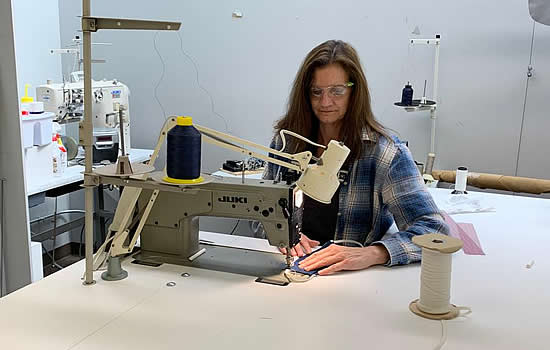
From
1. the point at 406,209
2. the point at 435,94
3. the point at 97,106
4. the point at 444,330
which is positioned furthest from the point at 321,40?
the point at 444,330

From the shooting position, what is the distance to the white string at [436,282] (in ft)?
4.43

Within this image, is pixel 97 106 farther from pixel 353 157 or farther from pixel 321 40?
pixel 353 157

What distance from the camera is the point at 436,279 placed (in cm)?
137

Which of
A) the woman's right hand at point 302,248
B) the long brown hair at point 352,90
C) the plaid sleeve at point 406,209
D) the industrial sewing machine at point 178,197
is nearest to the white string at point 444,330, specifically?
the plaid sleeve at point 406,209

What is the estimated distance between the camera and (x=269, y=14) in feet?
12.0

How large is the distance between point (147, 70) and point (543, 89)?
98.0 inches

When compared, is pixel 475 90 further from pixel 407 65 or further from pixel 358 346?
pixel 358 346

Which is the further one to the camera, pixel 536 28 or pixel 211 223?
pixel 211 223

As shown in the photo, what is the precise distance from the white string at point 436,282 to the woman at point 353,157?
438 millimetres

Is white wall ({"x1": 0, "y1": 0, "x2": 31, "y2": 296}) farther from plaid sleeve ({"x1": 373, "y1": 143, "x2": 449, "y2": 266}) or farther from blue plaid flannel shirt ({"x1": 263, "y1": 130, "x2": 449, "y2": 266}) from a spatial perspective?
plaid sleeve ({"x1": 373, "y1": 143, "x2": 449, "y2": 266})

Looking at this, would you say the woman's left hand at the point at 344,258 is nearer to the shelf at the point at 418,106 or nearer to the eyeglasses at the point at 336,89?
the eyeglasses at the point at 336,89

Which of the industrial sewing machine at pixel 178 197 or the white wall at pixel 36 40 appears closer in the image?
the industrial sewing machine at pixel 178 197

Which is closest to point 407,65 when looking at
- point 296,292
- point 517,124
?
point 517,124

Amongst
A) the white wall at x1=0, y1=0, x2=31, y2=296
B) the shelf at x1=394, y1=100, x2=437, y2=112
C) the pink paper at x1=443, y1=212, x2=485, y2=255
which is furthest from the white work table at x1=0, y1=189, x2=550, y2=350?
the shelf at x1=394, y1=100, x2=437, y2=112
